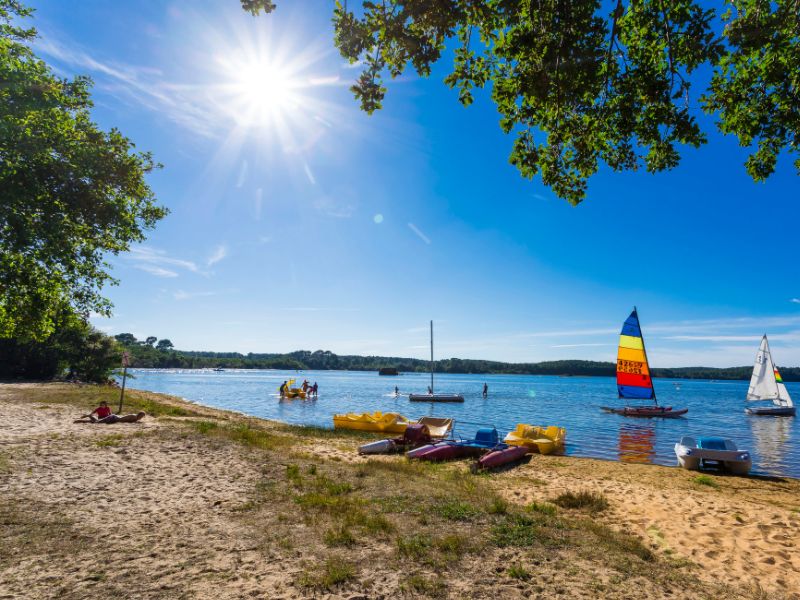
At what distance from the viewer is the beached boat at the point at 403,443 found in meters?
19.5

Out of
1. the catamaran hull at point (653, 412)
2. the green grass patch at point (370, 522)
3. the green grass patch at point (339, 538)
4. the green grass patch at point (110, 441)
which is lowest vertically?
the catamaran hull at point (653, 412)

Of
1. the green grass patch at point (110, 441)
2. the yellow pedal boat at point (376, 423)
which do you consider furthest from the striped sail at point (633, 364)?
the green grass patch at point (110, 441)

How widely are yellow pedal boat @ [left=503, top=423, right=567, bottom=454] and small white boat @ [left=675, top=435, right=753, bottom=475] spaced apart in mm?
5861

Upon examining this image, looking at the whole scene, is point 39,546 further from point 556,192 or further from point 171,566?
point 556,192

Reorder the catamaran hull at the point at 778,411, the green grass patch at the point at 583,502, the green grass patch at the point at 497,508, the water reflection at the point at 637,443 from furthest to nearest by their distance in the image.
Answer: the catamaran hull at the point at 778,411, the water reflection at the point at 637,443, the green grass patch at the point at 583,502, the green grass patch at the point at 497,508

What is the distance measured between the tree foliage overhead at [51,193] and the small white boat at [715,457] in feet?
89.6

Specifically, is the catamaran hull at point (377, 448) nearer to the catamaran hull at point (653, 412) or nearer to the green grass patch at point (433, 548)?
the green grass patch at point (433, 548)

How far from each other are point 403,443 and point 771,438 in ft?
120

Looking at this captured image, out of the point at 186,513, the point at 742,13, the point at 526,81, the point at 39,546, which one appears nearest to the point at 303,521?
the point at 186,513

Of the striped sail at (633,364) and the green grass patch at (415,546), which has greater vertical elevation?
the striped sail at (633,364)

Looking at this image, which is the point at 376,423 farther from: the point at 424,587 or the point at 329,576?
the point at 424,587

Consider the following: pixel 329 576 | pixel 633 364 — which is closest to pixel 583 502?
pixel 329 576

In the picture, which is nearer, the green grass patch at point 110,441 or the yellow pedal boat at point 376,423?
the green grass patch at point 110,441

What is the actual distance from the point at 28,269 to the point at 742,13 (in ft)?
65.5
